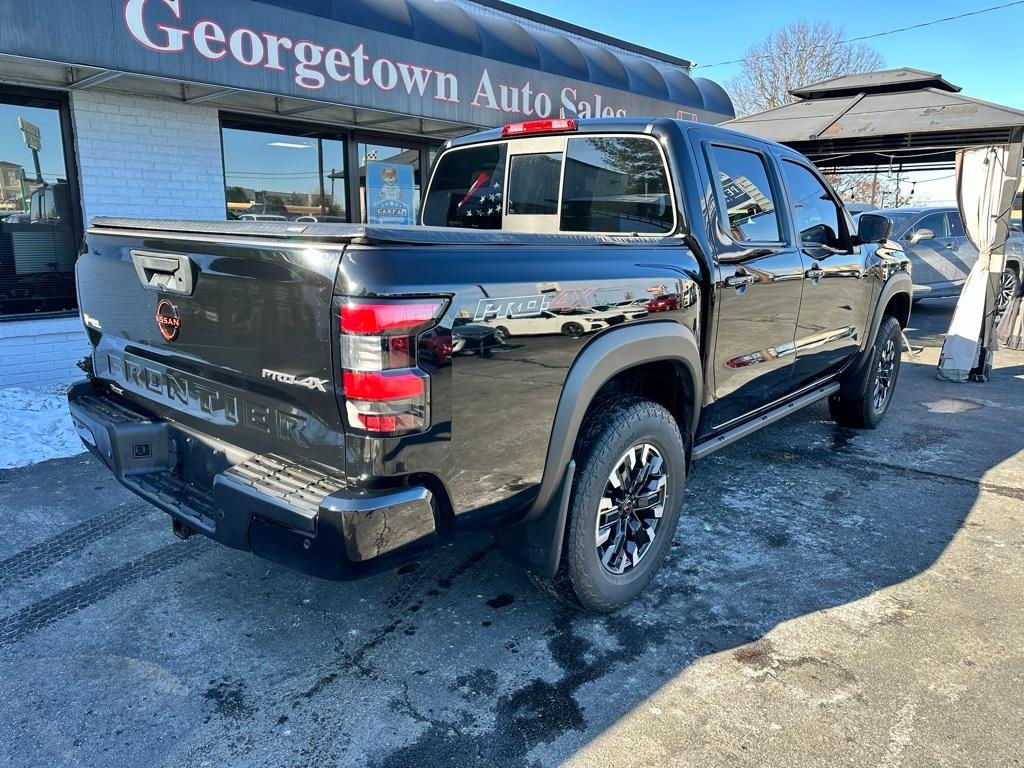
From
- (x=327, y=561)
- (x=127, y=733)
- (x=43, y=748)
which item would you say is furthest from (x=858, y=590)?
(x=43, y=748)

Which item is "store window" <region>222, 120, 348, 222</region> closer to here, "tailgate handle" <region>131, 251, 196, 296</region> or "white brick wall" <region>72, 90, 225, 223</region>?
"white brick wall" <region>72, 90, 225, 223</region>

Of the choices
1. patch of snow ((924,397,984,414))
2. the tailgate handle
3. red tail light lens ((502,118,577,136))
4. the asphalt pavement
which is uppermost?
red tail light lens ((502,118,577,136))

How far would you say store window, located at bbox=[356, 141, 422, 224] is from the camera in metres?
9.18

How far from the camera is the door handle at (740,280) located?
3.35 m

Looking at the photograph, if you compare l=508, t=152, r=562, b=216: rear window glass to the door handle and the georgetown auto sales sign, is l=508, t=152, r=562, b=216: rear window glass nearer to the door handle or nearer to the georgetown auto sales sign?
the door handle

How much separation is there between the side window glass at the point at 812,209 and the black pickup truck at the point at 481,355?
6 centimetres

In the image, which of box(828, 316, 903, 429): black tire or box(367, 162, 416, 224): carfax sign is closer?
box(828, 316, 903, 429): black tire

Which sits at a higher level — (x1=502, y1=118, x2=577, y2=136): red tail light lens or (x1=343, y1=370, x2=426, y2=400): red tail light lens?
(x1=502, y1=118, x2=577, y2=136): red tail light lens

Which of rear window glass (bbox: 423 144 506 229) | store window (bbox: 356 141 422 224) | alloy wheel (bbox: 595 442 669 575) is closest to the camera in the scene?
alloy wheel (bbox: 595 442 669 575)

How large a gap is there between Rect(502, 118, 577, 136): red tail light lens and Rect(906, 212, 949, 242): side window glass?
9.48 metres

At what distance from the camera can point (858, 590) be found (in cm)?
327

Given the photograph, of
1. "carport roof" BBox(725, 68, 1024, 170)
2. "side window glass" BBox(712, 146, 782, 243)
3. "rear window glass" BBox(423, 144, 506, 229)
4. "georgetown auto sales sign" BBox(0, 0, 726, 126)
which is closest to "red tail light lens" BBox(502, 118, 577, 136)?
"rear window glass" BBox(423, 144, 506, 229)

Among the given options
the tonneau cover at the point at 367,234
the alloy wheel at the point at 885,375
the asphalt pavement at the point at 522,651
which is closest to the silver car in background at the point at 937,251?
the alloy wheel at the point at 885,375

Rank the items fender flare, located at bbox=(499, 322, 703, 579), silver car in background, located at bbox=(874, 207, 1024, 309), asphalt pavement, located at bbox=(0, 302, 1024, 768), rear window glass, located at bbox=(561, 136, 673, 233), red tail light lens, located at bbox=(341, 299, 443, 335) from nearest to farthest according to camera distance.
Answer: red tail light lens, located at bbox=(341, 299, 443, 335), asphalt pavement, located at bbox=(0, 302, 1024, 768), fender flare, located at bbox=(499, 322, 703, 579), rear window glass, located at bbox=(561, 136, 673, 233), silver car in background, located at bbox=(874, 207, 1024, 309)
